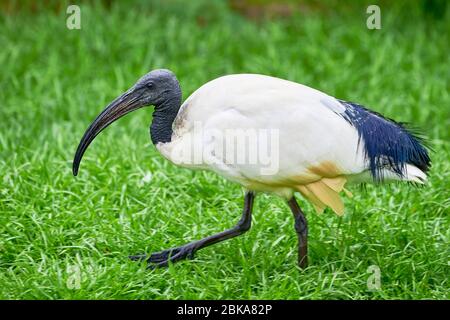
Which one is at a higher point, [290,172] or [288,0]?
[288,0]

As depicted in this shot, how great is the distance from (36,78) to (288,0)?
3216 mm

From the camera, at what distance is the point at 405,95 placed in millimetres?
8141

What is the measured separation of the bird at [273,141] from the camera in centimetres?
485

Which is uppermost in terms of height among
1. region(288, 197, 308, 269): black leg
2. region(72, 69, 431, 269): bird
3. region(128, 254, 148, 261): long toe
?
region(72, 69, 431, 269): bird

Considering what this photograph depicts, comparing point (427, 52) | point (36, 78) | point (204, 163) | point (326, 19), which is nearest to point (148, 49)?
point (36, 78)

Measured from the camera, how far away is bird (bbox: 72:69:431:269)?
4.85 meters

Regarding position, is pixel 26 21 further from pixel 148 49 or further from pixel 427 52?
pixel 427 52

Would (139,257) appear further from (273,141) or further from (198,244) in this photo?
(273,141)

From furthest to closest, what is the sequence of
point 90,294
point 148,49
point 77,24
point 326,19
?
point 326,19, point 148,49, point 77,24, point 90,294

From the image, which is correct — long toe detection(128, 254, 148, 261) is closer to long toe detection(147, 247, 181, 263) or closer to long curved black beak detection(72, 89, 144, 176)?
long toe detection(147, 247, 181, 263)

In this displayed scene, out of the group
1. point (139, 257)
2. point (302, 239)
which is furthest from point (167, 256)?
point (302, 239)

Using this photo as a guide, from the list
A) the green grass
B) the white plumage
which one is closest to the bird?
the white plumage

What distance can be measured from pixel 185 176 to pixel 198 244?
1137 mm

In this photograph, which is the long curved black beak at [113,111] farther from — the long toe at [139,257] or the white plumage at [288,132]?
the long toe at [139,257]
